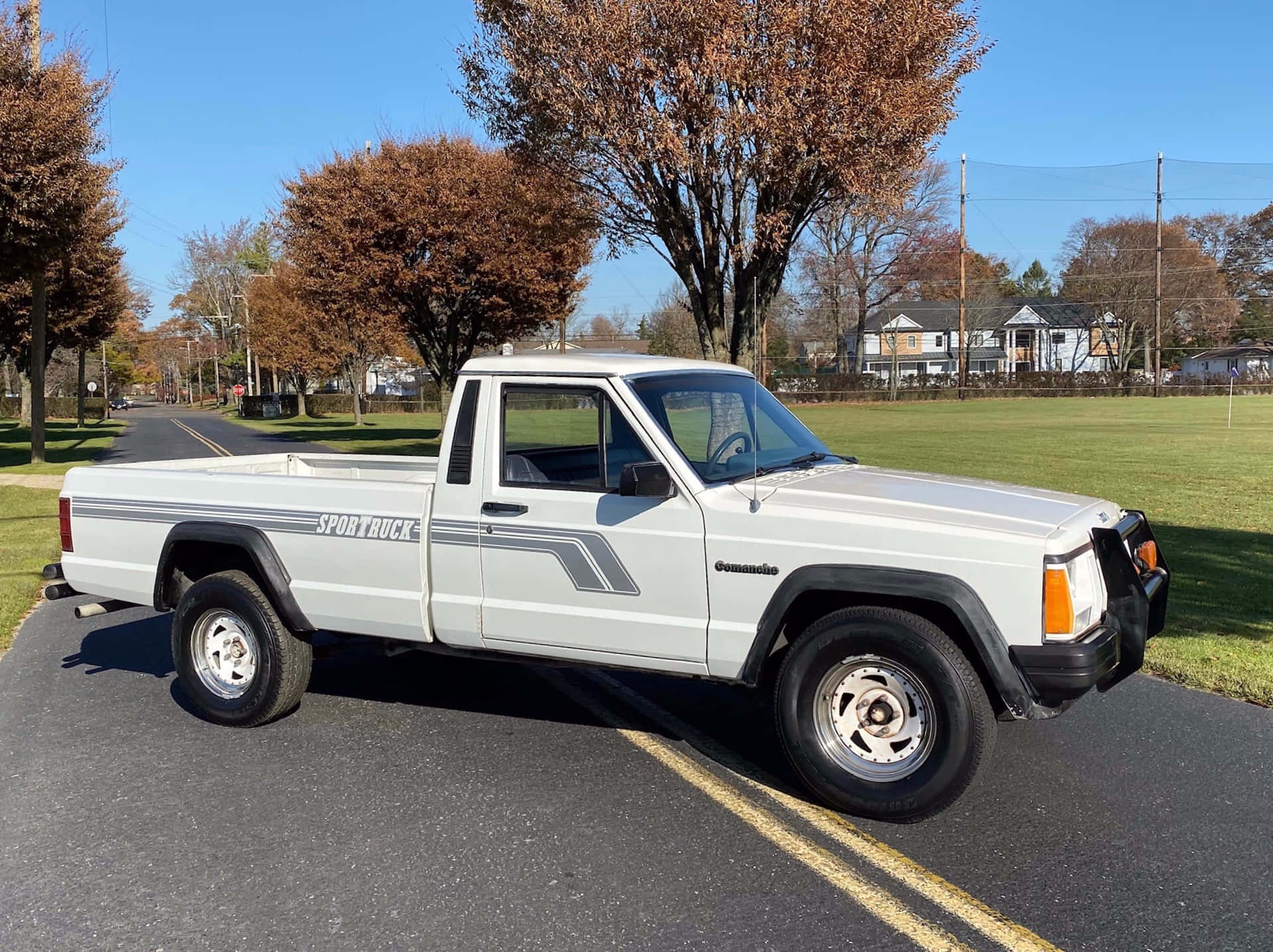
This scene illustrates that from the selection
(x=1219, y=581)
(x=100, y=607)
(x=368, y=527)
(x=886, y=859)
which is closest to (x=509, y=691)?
(x=368, y=527)

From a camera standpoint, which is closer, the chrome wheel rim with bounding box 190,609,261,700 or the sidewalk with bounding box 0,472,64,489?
the chrome wheel rim with bounding box 190,609,261,700

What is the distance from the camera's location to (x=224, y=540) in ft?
18.2

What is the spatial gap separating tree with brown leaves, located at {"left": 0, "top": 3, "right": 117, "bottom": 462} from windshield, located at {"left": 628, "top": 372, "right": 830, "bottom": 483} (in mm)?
16771

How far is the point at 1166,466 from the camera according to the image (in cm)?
1894

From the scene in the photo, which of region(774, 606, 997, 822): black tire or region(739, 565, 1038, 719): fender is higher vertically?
region(739, 565, 1038, 719): fender

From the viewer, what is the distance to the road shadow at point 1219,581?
7.66 metres

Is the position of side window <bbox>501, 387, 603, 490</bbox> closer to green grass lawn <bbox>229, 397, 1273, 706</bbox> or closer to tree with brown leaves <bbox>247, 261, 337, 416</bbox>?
green grass lawn <bbox>229, 397, 1273, 706</bbox>

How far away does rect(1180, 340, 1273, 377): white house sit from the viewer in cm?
9456

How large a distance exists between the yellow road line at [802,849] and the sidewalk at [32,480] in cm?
1684

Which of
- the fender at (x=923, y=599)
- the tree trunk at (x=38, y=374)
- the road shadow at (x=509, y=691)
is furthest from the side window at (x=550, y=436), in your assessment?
the tree trunk at (x=38, y=374)

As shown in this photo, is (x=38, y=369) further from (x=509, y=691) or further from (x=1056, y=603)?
(x=1056, y=603)

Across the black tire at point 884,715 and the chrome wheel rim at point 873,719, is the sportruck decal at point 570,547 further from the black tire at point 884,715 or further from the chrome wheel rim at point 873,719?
the chrome wheel rim at point 873,719

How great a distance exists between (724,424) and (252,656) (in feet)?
9.30

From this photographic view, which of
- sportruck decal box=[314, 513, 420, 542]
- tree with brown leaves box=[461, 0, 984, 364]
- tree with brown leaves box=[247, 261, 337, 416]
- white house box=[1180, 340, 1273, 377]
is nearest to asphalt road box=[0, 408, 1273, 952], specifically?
sportruck decal box=[314, 513, 420, 542]
